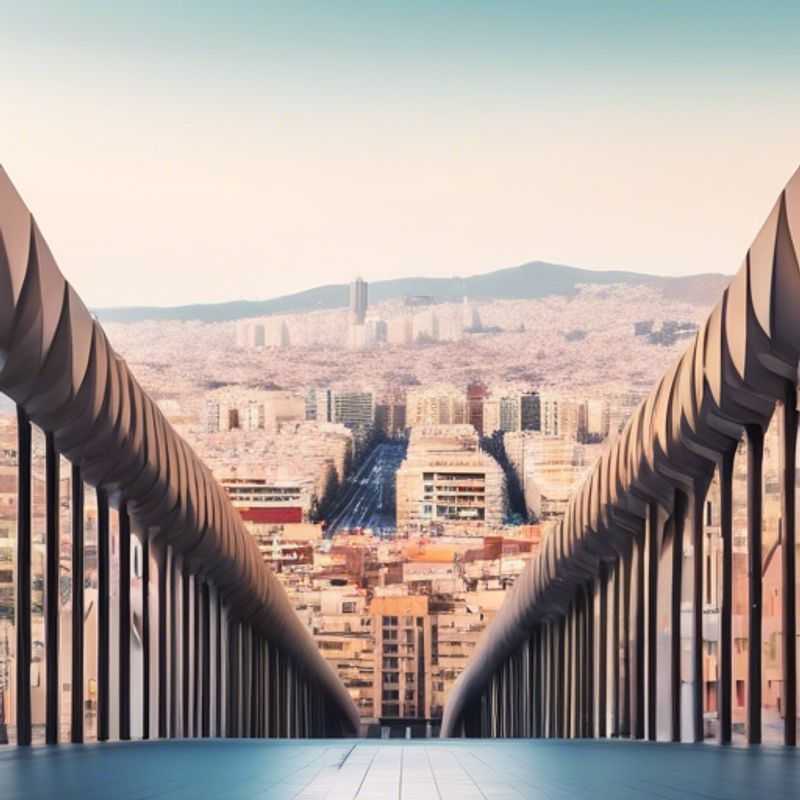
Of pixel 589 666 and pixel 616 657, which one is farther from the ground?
pixel 616 657

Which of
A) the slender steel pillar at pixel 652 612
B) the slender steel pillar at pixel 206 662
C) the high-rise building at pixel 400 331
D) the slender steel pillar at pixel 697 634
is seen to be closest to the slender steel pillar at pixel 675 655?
the slender steel pillar at pixel 697 634

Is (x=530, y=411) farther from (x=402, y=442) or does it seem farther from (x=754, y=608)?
(x=754, y=608)

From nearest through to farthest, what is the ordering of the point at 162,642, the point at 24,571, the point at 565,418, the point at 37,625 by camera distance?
1. the point at 24,571
2. the point at 37,625
3. the point at 162,642
4. the point at 565,418

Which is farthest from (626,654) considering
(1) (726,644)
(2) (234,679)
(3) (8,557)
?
(2) (234,679)

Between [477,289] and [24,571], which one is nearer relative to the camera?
[24,571]

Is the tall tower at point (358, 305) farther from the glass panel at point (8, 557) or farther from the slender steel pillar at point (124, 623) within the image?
the glass panel at point (8, 557)

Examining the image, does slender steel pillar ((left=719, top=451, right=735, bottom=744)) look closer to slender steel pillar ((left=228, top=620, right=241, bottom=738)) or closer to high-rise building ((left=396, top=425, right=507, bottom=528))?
slender steel pillar ((left=228, top=620, right=241, bottom=738))

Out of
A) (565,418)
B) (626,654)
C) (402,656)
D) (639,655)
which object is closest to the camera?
(639,655)

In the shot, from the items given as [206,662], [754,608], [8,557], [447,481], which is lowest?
[447,481]

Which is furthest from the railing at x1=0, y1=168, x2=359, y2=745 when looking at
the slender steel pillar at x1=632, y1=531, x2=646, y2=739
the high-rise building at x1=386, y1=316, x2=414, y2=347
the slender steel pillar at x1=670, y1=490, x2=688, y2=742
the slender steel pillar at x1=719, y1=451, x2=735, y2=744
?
the high-rise building at x1=386, y1=316, x2=414, y2=347
